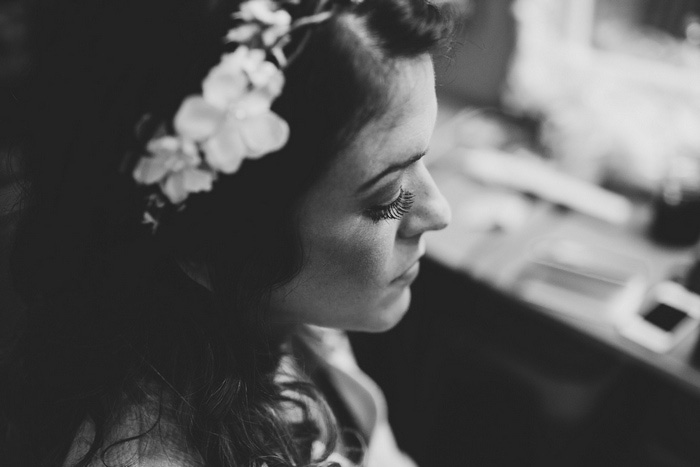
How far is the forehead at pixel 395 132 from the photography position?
678mm

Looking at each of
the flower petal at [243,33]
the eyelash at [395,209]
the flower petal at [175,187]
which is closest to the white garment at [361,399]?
the eyelash at [395,209]

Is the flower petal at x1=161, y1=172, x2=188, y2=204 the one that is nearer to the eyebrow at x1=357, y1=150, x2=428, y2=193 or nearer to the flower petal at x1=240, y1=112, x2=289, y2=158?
the flower petal at x1=240, y1=112, x2=289, y2=158

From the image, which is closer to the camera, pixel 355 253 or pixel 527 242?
pixel 355 253

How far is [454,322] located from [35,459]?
127 cm

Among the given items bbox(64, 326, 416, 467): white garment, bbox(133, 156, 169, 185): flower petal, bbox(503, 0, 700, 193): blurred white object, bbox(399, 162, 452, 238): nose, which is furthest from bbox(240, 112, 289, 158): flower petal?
bbox(503, 0, 700, 193): blurred white object

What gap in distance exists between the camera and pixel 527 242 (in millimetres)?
1512

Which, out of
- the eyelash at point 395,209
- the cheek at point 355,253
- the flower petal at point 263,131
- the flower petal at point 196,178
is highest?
the flower petal at point 263,131

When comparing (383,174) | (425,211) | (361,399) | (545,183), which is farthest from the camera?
(545,183)

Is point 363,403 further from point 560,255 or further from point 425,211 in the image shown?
point 560,255

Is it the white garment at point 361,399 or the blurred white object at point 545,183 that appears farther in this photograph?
the blurred white object at point 545,183

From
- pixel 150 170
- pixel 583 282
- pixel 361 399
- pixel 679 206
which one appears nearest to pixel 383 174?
pixel 150 170

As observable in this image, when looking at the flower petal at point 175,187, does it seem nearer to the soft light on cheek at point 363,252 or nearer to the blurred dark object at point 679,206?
the soft light on cheek at point 363,252

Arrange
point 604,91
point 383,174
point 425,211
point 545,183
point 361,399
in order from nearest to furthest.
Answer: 1. point 383,174
2. point 425,211
3. point 361,399
4. point 545,183
5. point 604,91

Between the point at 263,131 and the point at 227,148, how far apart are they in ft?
0.15
